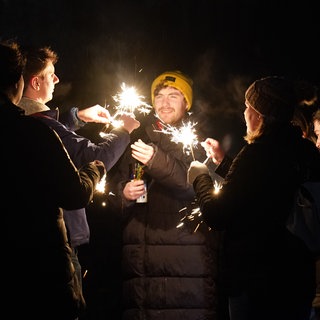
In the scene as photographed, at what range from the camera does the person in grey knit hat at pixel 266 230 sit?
2379 mm

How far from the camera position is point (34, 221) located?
212cm

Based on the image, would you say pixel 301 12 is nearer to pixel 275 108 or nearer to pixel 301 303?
pixel 275 108

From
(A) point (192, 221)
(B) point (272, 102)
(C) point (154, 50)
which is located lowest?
(A) point (192, 221)

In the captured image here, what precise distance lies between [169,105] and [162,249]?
6.21 feet

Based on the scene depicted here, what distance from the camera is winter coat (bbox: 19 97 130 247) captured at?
2840 mm

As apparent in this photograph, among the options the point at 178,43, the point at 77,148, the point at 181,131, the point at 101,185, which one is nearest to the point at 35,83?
the point at 77,148

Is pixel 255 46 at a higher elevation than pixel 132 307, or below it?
higher

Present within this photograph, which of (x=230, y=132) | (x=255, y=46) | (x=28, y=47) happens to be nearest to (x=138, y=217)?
(x=28, y=47)

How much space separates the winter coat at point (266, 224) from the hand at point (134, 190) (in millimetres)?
1732

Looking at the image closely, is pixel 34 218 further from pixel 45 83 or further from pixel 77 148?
pixel 45 83

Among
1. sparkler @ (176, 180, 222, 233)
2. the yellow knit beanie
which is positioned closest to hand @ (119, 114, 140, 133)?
sparkler @ (176, 180, 222, 233)

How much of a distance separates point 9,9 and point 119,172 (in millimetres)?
2483

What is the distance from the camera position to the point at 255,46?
6527mm

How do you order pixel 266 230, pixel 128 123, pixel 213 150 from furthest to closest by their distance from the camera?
pixel 213 150 → pixel 128 123 → pixel 266 230
